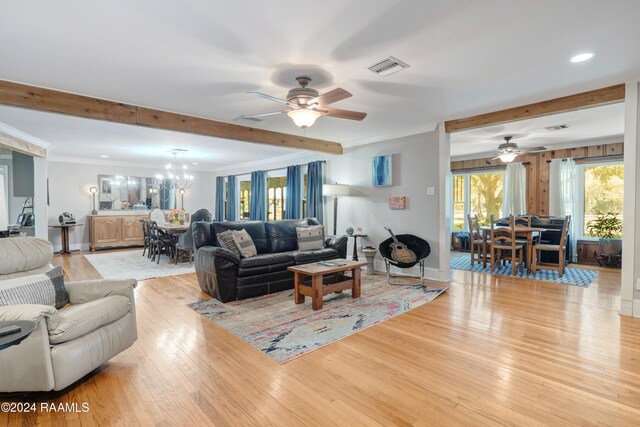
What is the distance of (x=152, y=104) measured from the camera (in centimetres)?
402

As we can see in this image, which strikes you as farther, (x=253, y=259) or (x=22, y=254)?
(x=253, y=259)

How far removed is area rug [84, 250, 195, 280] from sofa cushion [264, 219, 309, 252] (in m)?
1.86

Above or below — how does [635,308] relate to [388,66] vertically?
below

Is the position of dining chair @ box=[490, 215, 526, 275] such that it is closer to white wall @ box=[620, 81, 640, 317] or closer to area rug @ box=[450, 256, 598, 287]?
area rug @ box=[450, 256, 598, 287]

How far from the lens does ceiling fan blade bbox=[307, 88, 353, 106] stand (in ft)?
9.25

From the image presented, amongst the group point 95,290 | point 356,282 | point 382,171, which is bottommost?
point 356,282

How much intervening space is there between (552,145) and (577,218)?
165 cm

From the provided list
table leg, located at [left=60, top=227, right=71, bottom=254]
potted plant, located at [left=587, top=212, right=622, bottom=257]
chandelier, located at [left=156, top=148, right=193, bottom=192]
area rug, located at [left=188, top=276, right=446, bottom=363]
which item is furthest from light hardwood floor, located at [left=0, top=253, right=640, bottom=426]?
chandelier, located at [left=156, top=148, right=193, bottom=192]

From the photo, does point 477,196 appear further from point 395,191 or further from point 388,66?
point 388,66

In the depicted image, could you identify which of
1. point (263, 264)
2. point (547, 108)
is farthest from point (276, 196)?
point (547, 108)

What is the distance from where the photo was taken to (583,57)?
2861mm

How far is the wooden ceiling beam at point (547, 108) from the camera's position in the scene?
140 inches

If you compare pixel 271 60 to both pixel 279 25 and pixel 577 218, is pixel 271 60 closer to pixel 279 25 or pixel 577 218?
pixel 279 25

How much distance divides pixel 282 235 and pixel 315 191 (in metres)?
2.06
